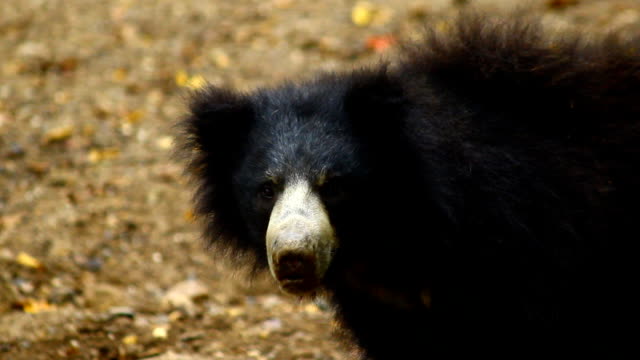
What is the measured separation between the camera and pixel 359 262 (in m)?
3.96

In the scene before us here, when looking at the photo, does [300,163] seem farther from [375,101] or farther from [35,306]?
[35,306]

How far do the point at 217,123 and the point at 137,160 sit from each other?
8.62 ft

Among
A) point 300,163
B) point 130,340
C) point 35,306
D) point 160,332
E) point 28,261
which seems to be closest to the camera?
point 300,163

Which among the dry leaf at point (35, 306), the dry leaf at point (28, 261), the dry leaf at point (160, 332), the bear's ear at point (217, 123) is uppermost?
the bear's ear at point (217, 123)

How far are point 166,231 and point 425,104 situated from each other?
2515mm

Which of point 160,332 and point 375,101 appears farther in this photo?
point 160,332

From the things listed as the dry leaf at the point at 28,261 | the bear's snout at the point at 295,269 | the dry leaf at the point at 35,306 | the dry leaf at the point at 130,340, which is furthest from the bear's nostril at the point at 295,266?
the dry leaf at the point at 28,261

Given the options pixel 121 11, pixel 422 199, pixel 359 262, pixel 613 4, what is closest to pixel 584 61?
pixel 422 199

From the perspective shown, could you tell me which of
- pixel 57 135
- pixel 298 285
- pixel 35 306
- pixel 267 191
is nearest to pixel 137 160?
pixel 57 135

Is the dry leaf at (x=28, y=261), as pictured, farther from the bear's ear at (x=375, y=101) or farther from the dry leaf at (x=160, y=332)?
the bear's ear at (x=375, y=101)

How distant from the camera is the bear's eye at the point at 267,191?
146 inches

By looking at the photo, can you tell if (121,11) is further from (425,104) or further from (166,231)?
(425,104)

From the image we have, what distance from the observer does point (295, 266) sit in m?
3.43

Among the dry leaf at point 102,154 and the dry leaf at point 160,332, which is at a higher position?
the dry leaf at point 102,154
